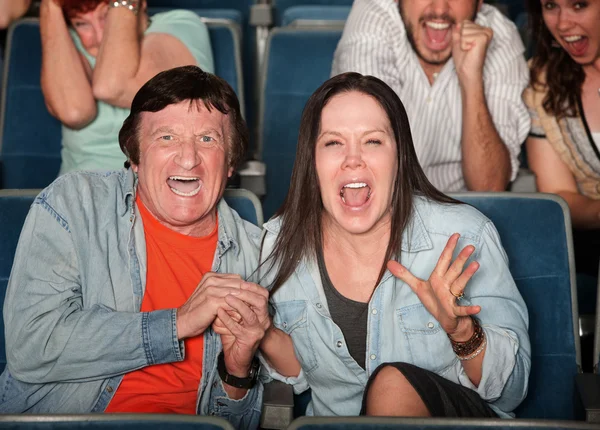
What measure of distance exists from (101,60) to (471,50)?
3.18 ft

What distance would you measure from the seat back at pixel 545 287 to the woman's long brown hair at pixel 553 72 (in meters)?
0.68

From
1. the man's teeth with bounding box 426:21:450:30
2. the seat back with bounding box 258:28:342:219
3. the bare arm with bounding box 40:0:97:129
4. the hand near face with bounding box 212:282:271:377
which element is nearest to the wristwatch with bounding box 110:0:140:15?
the bare arm with bounding box 40:0:97:129

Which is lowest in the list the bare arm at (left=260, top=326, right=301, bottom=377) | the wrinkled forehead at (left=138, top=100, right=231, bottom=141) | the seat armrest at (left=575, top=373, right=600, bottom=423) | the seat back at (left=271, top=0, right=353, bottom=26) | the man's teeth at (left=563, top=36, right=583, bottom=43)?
the seat armrest at (left=575, top=373, right=600, bottom=423)

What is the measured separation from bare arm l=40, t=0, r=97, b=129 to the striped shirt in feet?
2.28

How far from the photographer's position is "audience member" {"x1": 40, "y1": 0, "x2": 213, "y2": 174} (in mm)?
2123

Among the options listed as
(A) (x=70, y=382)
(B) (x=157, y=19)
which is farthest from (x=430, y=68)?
(A) (x=70, y=382)

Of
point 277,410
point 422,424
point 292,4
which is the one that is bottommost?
point 277,410

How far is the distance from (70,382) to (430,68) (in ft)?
4.38

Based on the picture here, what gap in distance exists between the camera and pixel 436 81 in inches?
89.5

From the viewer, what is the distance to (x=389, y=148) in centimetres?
153

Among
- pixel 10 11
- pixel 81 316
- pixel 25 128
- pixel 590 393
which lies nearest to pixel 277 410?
pixel 81 316

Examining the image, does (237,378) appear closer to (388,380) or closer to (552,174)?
(388,380)

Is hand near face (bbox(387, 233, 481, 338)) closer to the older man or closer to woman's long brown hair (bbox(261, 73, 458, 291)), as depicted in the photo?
woman's long brown hair (bbox(261, 73, 458, 291))

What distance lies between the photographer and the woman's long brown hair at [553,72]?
2.24m
